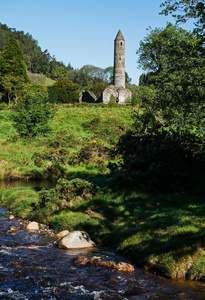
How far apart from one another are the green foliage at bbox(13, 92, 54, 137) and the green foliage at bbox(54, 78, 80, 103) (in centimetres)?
5037

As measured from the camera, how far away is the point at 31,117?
1526 inches

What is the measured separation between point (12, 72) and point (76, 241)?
2489 inches

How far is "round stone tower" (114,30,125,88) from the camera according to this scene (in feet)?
257

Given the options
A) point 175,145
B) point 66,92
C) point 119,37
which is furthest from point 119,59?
point 175,145

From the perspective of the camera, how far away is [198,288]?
7.55 metres

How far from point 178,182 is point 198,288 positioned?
728 centimetres

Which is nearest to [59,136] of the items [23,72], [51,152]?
[51,152]

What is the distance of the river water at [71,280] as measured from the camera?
717 centimetres

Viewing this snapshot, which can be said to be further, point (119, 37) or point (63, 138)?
point (119, 37)

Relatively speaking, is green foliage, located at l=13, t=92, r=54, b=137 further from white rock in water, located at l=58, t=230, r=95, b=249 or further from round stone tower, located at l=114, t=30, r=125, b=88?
round stone tower, located at l=114, t=30, r=125, b=88

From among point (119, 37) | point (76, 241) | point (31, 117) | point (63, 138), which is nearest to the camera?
point (76, 241)

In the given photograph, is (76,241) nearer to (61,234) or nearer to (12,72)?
(61,234)

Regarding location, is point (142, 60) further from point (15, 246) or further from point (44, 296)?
point (44, 296)

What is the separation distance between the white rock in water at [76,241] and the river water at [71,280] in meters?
0.34
